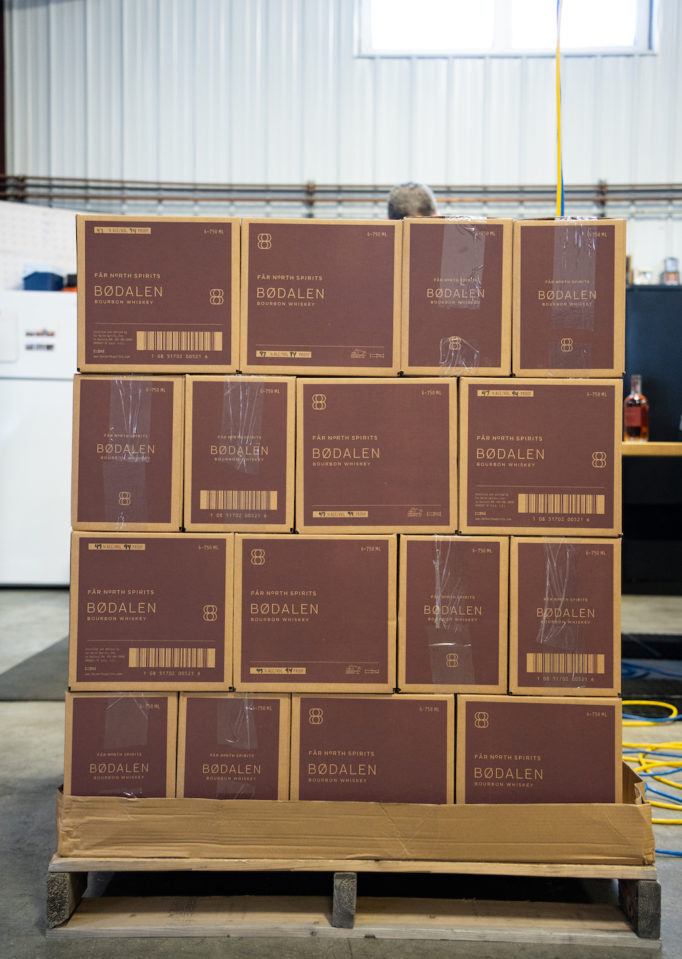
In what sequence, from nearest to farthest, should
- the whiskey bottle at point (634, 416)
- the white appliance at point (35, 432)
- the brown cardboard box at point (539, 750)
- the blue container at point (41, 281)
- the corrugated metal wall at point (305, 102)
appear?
the brown cardboard box at point (539, 750)
the whiskey bottle at point (634, 416)
the white appliance at point (35, 432)
the blue container at point (41, 281)
the corrugated metal wall at point (305, 102)

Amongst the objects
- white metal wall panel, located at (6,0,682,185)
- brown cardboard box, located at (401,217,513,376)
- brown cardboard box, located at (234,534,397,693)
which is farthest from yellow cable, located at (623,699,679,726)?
white metal wall panel, located at (6,0,682,185)

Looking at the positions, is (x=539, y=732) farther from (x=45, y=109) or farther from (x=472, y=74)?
(x=45, y=109)

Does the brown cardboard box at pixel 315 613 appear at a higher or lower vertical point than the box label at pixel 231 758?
higher

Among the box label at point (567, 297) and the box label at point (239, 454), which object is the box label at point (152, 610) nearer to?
the box label at point (239, 454)

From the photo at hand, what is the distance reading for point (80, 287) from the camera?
178 cm

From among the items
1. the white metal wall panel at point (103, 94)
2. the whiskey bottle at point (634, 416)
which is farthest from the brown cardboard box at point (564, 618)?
the white metal wall panel at point (103, 94)

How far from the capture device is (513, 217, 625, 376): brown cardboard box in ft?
5.79

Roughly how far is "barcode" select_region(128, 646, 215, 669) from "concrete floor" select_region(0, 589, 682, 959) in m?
0.55

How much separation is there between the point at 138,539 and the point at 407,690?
68cm

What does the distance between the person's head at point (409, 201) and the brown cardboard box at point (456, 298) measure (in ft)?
3.93

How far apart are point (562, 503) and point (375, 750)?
2.22 feet

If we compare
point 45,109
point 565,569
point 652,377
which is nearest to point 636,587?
point 652,377

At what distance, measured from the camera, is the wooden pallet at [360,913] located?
1.64 meters

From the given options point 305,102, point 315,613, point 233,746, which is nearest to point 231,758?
point 233,746
